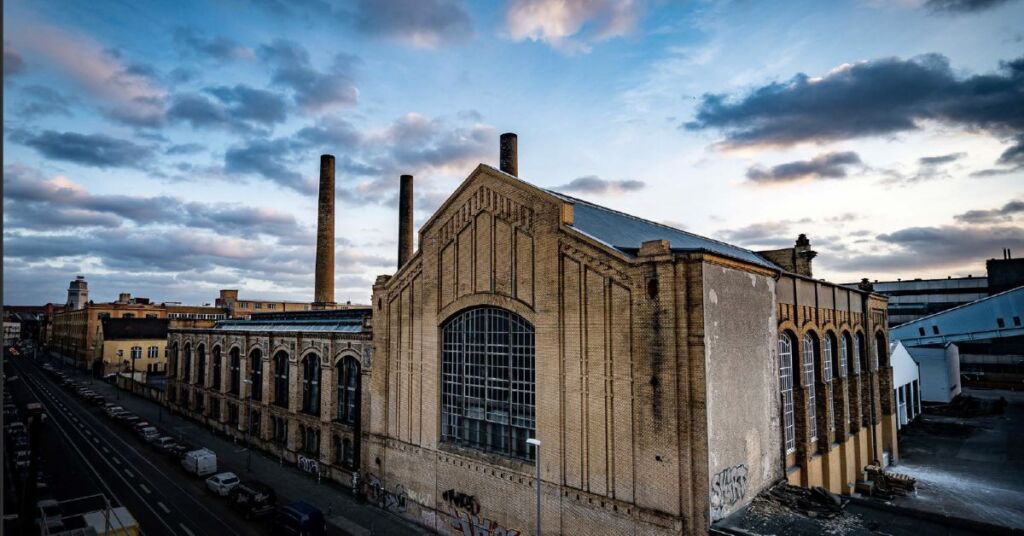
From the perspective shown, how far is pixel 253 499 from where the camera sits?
26266 millimetres

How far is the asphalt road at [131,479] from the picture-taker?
25.8m

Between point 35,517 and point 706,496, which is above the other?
point 706,496

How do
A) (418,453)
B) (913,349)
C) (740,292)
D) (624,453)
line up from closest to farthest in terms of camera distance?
1. (624,453)
2. (740,292)
3. (418,453)
4. (913,349)

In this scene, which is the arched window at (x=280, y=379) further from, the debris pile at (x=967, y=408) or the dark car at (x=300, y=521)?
the debris pile at (x=967, y=408)

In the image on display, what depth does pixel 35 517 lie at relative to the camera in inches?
944

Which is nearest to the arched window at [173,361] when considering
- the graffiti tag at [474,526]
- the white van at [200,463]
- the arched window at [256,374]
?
the arched window at [256,374]

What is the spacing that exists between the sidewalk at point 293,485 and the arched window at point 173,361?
174 inches

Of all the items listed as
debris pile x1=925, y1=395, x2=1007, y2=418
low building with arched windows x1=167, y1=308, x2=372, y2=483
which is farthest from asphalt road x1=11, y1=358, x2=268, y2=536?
debris pile x1=925, y1=395, x2=1007, y2=418

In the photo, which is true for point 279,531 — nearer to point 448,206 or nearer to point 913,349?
point 448,206

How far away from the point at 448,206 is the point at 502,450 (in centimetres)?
1108

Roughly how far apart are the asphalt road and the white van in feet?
1.66

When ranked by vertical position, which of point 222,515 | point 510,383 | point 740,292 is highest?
point 740,292

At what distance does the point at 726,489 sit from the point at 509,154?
24509 mm

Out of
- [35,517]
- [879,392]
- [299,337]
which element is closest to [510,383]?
[299,337]
